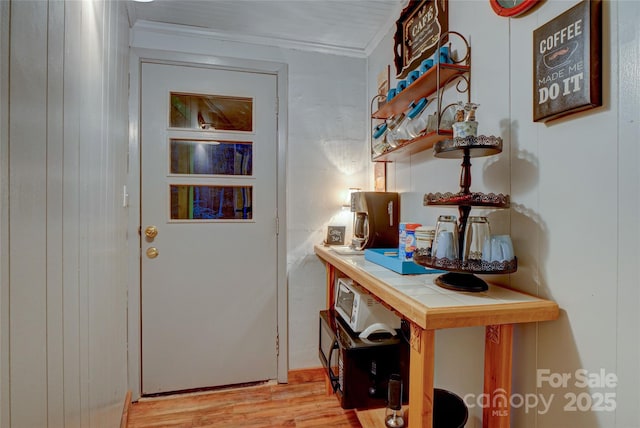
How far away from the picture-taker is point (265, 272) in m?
2.20

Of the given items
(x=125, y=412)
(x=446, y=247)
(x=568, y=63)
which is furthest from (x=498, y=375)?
(x=125, y=412)

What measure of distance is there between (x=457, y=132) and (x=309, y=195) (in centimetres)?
132

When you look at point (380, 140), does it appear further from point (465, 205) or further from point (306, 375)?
point (306, 375)

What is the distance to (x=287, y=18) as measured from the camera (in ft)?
6.43

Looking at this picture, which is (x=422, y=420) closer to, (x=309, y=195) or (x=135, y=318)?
(x=309, y=195)

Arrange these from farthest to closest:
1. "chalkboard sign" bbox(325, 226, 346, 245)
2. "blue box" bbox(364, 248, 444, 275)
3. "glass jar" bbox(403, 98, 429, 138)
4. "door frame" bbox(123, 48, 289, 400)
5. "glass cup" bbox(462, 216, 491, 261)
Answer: "chalkboard sign" bbox(325, 226, 346, 245) → "door frame" bbox(123, 48, 289, 400) → "glass jar" bbox(403, 98, 429, 138) → "blue box" bbox(364, 248, 444, 275) → "glass cup" bbox(462, 216, 491, 261)

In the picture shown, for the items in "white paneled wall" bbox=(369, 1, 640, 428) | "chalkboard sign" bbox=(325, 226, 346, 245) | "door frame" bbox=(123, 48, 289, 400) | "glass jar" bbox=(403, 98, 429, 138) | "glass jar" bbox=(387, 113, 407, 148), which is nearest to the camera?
"white paneled wall" bbox=(369, 1, 640, 428)

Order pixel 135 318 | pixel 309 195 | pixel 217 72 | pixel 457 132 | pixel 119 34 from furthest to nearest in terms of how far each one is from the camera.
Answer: pixel 309 195, pixel 217 72, pixel 135 318, pixel 119 34, pixel 457 132

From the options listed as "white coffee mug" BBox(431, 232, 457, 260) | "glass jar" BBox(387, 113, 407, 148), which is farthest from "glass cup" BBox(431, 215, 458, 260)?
"glass jar" BBox(387, 113, 407, 148)

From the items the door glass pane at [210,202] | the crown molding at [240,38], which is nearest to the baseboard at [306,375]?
the door glass pane at [210,202]

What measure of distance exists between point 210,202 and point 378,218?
1.08m

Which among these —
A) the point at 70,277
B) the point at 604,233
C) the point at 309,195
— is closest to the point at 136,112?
the point at 309,195

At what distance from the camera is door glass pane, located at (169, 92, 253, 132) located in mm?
2082

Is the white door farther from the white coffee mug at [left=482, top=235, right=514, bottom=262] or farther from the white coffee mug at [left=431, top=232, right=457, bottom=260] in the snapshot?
the white coffee mug at [left=482, top=235, right=514, bottom=262]
